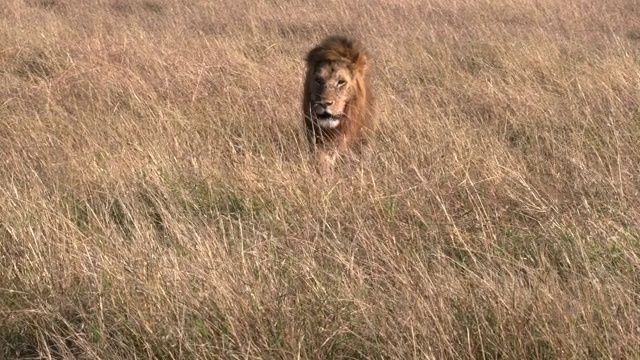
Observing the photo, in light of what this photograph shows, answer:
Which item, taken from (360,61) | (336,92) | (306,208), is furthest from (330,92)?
(306,208)

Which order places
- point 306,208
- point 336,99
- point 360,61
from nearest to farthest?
point 306,208 < point 336,99 < point 360,61

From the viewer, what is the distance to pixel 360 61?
4926mm

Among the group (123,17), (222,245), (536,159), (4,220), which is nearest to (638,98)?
(536,159)

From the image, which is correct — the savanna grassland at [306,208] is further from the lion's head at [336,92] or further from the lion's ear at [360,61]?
the lion's ear at [360,61]

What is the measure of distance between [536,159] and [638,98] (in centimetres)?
147

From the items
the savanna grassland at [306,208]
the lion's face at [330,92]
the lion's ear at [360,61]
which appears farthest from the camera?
the lion's ear at [360,61]

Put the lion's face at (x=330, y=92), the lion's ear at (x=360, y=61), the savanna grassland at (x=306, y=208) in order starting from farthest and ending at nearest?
the lion's ear at (x=360, y=61) → the lion's face at (x=330, y=92) → the savanna grassland at (x=306, y=208)

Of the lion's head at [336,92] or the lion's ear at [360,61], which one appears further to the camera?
the lion's ear at [360,61]

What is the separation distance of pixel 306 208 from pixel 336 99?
1.17 m

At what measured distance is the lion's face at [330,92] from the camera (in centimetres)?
470

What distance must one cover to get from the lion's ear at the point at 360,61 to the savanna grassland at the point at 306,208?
1.31ft

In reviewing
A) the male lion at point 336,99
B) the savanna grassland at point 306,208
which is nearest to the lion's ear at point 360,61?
the male lion at point 336,99

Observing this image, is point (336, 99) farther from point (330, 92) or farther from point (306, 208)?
point (306, 208)

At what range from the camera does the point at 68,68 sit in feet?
22.5
